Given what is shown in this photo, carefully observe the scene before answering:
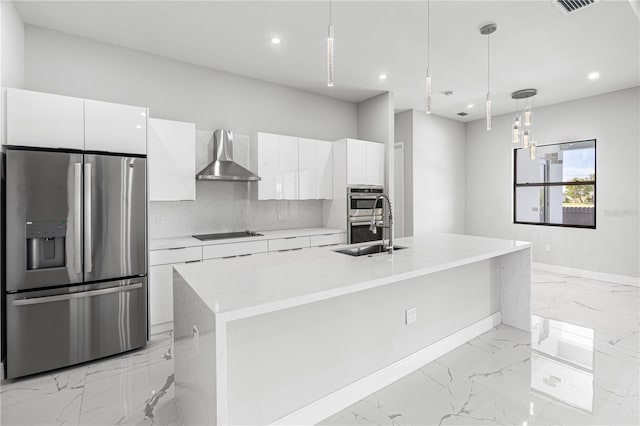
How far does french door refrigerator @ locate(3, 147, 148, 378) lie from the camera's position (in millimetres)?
2350

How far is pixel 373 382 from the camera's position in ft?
7.11

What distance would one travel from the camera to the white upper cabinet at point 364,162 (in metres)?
4.52

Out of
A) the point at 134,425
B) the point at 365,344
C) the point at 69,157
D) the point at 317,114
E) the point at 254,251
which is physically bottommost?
the point at 134,425

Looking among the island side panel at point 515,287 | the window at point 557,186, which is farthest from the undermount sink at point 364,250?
the window at point 557,186

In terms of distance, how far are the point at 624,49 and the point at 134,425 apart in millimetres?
5597

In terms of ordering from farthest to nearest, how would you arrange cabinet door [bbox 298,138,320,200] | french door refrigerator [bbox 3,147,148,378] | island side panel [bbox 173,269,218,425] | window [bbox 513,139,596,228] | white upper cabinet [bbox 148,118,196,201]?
window [bbox 513,139,596,228] < cabinet door [bbox 298,138,320,200] < white upper cabinet [bbox 148,118,196,201] < french door refrigerator [bbox 3,147,148,378] < island side panel [bbox 173,269,218,425]

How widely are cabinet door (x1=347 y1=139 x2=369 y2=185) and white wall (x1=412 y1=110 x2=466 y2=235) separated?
1597 mm

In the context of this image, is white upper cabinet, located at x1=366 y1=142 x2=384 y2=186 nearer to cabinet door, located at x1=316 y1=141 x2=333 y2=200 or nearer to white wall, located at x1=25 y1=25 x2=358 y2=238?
cabinet door, located at x1=316 y1=141 x2=333 y2=200

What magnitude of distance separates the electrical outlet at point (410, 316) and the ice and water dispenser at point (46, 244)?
268 cm

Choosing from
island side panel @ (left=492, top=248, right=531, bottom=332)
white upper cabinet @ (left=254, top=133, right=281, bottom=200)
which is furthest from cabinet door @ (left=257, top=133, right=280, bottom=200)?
island side panel @ (left=492, top=248, right=531, bottom=332)

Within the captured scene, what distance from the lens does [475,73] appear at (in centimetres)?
417

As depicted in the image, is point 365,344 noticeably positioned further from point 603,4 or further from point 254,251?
point 603,4

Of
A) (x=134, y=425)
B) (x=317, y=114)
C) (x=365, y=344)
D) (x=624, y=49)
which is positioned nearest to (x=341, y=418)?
(x=365, y=344)

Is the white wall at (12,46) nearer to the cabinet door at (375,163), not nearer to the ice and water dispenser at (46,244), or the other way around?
the ice and water dispenser at (46,244)
